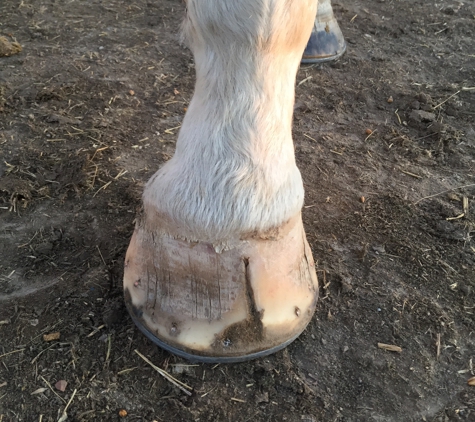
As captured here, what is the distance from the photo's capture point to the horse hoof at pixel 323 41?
3.44 meters

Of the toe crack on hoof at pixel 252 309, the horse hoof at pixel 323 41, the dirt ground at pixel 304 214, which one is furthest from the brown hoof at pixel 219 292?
the horse hoof at pixel 323 41

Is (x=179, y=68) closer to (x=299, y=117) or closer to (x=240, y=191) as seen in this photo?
(x=299, y=117)

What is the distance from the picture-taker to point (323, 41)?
137 inches

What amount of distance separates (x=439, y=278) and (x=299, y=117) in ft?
4.43

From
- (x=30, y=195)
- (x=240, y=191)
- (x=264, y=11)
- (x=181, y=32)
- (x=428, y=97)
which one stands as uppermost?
(x=264, y=11)

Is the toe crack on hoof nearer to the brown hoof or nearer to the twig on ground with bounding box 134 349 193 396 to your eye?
the brown hoof

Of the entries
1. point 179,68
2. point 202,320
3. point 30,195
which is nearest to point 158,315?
point 202,320

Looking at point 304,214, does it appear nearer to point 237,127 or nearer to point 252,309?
point 252,309

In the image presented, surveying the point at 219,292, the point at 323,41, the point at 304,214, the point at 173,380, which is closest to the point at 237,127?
the point at 219,292

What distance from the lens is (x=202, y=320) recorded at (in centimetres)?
149

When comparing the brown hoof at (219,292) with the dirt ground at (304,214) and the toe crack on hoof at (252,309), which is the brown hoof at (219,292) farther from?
the dirt ground at (304,214)

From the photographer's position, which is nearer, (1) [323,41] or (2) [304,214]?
(2) [304,214]

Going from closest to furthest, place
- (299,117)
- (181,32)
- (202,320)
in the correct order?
(181,32) → (202,320) → (299,117)

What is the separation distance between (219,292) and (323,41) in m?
2.56
